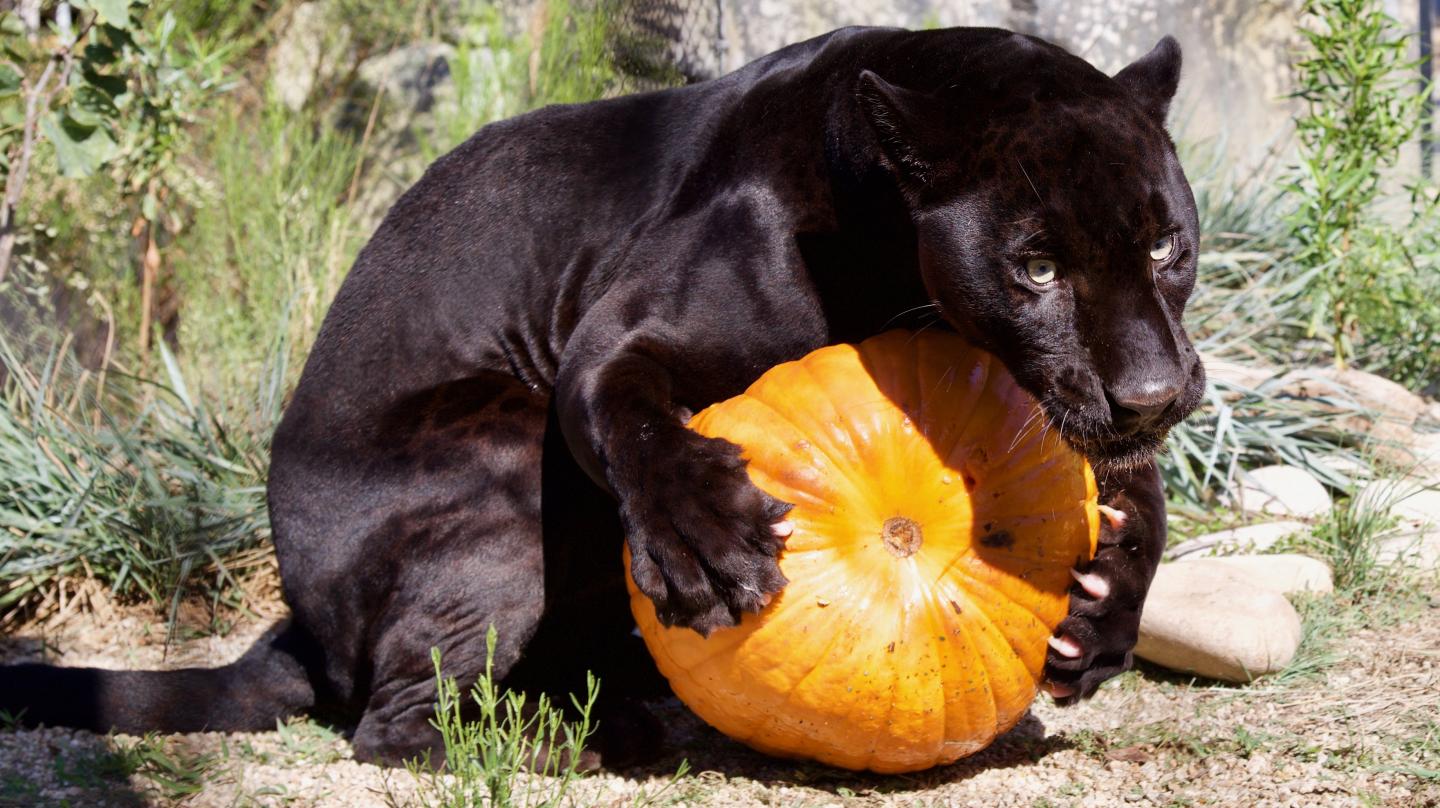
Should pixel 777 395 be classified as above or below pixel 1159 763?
above

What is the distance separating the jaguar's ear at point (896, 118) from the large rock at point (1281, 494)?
2417 mm

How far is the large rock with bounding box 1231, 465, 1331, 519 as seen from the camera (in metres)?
4.43

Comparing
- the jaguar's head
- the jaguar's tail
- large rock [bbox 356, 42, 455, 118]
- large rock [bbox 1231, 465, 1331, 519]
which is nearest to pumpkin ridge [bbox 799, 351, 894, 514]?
the jaguar's head

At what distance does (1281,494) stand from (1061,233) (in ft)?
8.11

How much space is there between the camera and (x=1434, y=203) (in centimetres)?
464

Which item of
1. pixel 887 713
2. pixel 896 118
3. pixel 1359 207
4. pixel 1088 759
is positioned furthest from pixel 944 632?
pixel 1359 207

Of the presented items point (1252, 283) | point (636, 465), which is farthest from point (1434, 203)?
point (636, 465)

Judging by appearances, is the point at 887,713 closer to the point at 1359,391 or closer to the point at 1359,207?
the point at 1359,391

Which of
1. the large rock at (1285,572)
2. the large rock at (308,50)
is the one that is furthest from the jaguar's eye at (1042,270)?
the large rock at (308,50)

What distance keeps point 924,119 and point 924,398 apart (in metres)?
0.55

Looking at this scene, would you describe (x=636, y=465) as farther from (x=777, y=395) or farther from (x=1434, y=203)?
(x=1434, y=203)

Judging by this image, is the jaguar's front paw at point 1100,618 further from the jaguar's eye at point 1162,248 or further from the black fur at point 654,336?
the jaguar's eye at point 1162,248

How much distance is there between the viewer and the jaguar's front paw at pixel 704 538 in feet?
8.21

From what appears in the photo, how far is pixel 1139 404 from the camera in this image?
2.36m
